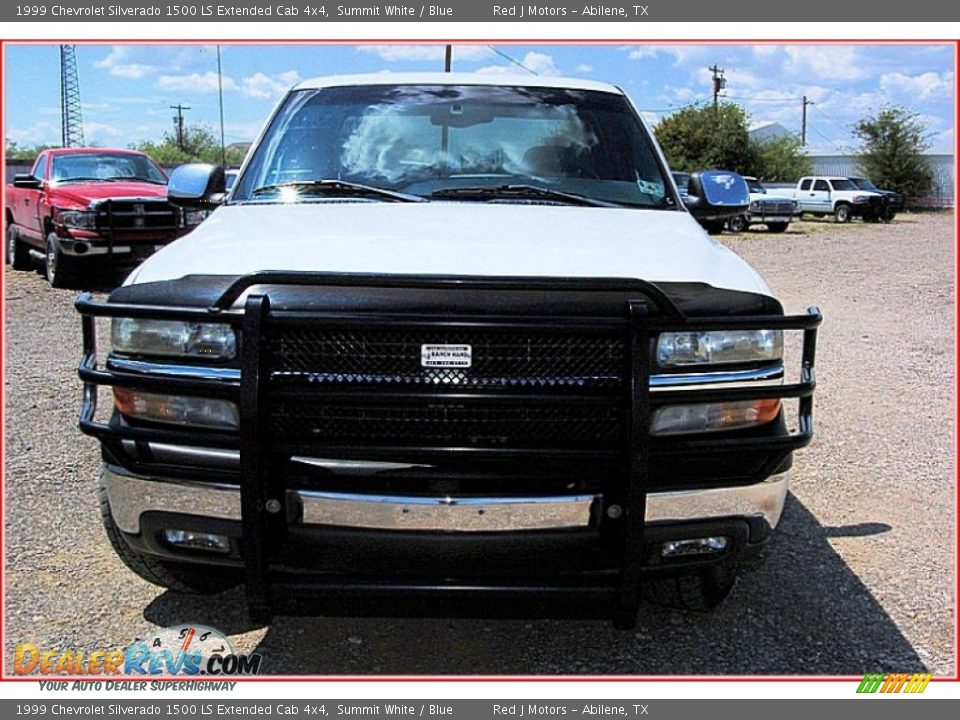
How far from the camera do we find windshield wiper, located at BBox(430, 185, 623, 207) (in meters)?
3.74

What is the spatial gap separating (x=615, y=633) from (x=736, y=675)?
0.45 metres

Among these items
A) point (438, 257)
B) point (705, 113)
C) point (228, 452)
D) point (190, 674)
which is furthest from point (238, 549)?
point (705, 113)

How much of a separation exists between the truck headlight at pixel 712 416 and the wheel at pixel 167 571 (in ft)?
4.38

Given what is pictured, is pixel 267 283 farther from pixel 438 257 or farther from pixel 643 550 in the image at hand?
pixel 643 550

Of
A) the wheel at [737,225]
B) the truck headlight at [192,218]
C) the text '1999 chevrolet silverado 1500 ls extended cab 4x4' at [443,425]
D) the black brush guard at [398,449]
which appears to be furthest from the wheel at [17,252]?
the wheel at [737,225]

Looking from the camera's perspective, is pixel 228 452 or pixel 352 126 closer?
pixel 228 452

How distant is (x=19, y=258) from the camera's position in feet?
47.4

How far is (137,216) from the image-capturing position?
39.7 ft

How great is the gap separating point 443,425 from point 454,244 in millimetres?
651

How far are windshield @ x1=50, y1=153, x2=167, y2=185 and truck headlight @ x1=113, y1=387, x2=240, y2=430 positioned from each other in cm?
1105

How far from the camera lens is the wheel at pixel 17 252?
46.6ft

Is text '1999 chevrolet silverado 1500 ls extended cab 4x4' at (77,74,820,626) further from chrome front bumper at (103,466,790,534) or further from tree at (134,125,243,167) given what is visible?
tree at (134,125,243,167)
